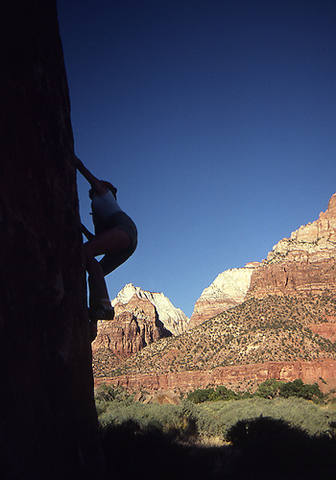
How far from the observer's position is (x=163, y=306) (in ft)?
563

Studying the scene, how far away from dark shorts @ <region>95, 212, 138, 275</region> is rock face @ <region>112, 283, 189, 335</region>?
15946 cm

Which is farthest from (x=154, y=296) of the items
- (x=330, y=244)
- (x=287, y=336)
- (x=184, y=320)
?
(x=287, y=336)

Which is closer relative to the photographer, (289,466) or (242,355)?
(289,466)

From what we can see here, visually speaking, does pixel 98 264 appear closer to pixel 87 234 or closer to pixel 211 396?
pixel 87 234

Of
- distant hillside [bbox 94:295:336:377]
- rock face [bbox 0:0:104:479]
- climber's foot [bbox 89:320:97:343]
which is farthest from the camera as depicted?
distant hillside [bbox 94:295:336:377]

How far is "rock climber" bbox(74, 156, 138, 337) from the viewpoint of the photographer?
3338 millimetres

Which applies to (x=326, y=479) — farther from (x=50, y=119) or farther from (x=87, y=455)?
(x=50, y=119)

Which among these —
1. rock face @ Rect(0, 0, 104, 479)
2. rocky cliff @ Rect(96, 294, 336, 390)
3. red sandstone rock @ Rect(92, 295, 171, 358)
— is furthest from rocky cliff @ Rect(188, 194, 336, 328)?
rock face @ Rect(0, 0, 104, 479)

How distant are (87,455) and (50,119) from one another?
8.26ft

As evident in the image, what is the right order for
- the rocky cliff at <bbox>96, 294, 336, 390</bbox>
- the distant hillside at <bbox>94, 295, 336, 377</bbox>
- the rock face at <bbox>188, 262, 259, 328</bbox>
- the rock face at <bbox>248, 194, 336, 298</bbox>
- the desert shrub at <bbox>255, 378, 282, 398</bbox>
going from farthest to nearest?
the rock face at <bbox>188, 262, 259, 328</bbox>, the rock face at <bbox>248, 194, 336, 298</bbox>, the distant hillside at <bbox>94, 295, 336, 377</bbox>, the rocky cliff at <bbox>96, 294, 336, 390</bbox>, the desert shrub at <bbox>255, 378, 282, 398</bbox>

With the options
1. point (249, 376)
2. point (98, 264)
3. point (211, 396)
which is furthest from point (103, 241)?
point (249, 376)

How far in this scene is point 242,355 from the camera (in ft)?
187

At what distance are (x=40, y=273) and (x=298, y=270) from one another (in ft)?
275

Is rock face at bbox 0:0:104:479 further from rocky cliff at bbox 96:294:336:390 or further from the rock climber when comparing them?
rocky cliff at bbox 96:294:336:390
